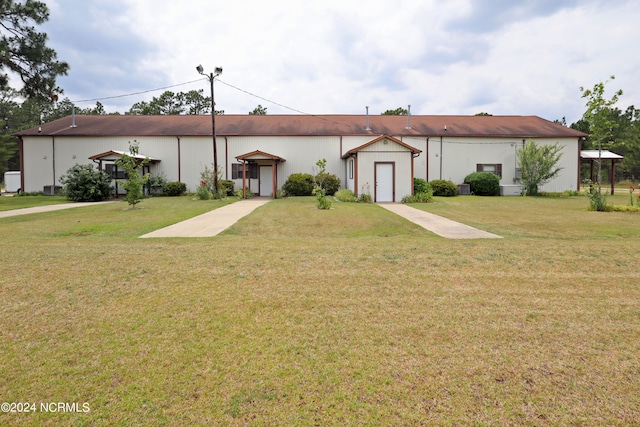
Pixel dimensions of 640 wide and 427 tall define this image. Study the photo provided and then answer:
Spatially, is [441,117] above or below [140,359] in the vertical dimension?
above

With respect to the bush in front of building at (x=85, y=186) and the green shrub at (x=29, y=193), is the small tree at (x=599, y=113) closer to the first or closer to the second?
the bush in front of building at (x=85, y=186)

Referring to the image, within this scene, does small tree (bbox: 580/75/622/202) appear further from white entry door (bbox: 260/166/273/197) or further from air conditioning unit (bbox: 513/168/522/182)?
white entry door (bbox: 260/166/273/197)

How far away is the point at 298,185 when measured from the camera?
81.3 ft

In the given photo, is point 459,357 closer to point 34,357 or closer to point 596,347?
point 596,347

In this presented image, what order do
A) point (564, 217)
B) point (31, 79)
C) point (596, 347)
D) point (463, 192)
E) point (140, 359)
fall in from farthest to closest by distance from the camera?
point (463, 192) < point (31, 79) < point (564, 217) < point (596, 347) < point (140, 359)

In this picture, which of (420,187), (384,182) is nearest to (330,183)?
(384,182)

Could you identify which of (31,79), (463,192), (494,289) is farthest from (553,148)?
(31,79)

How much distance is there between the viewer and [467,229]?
10.4 metres

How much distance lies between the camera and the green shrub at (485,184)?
25.6 metres

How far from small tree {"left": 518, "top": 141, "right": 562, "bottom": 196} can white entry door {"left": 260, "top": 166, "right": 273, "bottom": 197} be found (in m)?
17.3

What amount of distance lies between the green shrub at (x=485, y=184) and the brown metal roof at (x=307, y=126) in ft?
11.3

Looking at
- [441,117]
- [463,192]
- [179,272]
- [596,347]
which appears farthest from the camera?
[441,117]

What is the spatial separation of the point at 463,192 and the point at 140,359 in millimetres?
25767

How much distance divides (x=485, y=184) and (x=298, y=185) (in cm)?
1236
